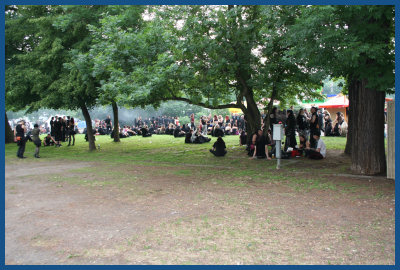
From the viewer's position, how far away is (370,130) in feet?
31.9

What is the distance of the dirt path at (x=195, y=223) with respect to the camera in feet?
14.9

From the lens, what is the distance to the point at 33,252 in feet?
15.6

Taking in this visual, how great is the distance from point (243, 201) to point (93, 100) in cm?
1238

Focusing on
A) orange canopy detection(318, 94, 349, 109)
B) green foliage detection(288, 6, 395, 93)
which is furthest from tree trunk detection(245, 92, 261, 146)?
orange canopy detection(318, 94, 349, 109)

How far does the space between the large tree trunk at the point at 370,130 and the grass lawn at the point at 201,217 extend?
0.63 m

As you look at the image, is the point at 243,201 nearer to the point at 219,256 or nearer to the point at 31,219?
the point at 219,256

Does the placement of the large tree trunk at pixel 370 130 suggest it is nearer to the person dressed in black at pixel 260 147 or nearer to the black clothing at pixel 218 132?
the person dressed in black at pixel 260 147

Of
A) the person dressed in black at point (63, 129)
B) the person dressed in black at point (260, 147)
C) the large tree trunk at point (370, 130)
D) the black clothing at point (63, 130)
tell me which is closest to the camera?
the large tree trunk at point (370, 130)

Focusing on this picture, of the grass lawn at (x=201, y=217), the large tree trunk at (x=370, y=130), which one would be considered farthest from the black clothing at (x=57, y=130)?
the large tree trunk at (x=370, y=130)

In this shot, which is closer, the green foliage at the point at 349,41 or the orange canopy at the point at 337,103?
the green foliage at the point at 349,41

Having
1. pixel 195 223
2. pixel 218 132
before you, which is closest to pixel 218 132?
pixel 218 132

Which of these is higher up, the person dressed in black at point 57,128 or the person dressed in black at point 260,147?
the person dressed in black at point 57,128

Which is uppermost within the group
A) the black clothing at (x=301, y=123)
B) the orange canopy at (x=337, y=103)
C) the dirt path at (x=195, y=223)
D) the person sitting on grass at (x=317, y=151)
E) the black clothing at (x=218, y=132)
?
the orange canopy at (x=337, y=103)

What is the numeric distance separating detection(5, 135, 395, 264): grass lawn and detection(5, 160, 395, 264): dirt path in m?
0.01
